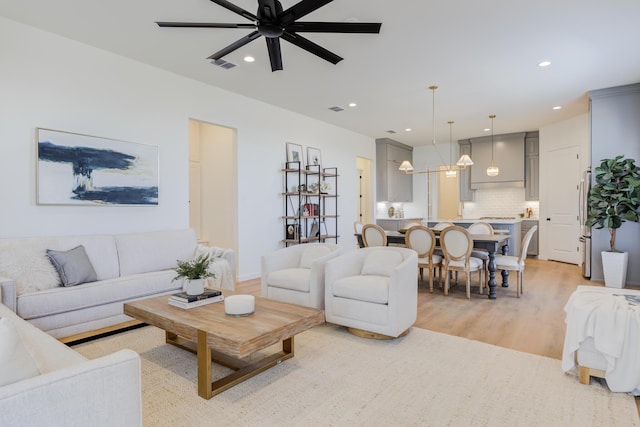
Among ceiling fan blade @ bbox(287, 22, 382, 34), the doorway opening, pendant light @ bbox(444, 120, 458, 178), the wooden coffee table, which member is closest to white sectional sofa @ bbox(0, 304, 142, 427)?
the wooden coffee table

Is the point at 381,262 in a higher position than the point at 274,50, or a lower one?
lower

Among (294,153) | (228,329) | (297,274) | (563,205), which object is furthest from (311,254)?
(563,205)

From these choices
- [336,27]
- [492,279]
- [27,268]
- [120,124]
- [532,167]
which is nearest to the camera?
[336,27]

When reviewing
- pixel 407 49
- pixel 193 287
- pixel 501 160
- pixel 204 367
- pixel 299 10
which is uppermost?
pixel 407 49

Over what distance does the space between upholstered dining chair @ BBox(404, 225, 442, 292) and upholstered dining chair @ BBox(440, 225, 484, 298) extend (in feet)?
0.59

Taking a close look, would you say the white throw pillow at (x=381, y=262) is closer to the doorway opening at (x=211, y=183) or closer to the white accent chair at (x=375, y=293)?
the white accent chair at (x=375, y=293)

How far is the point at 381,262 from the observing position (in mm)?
3568

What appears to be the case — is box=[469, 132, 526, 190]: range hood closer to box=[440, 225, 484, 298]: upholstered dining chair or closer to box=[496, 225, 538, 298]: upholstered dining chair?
box=[496, 225, 538, 298]: upholstered dining chair

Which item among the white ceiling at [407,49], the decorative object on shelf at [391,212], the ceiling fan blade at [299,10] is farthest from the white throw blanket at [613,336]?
the decorative object on shelf at [391,212]

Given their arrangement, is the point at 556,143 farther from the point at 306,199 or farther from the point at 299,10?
the point at 299,10

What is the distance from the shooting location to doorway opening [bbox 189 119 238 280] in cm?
627

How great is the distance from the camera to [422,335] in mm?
3271

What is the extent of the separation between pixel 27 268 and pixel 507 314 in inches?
188

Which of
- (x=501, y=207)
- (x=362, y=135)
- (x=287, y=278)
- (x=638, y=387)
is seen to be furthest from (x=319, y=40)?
(x=501, y=207)
